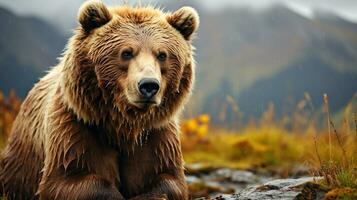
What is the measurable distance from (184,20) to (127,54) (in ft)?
2.40

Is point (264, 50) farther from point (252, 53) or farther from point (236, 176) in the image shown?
point (236, 176)

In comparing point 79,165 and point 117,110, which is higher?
point 117,110

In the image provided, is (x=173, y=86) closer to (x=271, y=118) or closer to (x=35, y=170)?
(x=35, y=170)

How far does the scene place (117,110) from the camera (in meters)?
5.03

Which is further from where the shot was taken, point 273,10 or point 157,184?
point 273,10

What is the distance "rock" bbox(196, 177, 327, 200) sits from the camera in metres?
4.66

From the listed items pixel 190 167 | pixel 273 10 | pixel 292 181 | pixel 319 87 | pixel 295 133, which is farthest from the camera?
pixel 273 10

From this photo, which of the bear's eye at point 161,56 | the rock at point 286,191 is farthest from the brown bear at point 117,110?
the rock at point 286,191

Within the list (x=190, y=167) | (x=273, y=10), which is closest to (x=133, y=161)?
(x=190, y=167)

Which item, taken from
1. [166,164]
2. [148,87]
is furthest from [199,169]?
[148,87]

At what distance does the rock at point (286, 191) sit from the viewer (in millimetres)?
4656

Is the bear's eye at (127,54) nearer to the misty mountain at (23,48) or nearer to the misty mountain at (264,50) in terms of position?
the misty mountain at (23,48)

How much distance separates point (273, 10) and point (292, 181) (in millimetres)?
73216

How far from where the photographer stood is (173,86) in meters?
5.08
